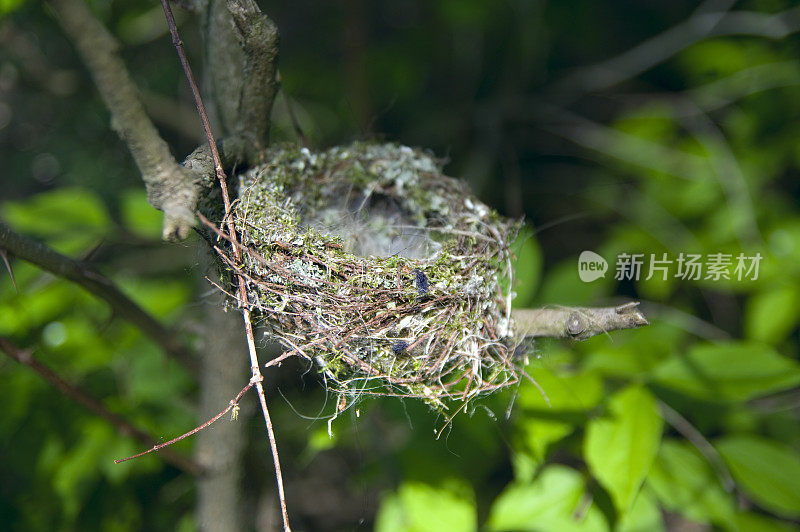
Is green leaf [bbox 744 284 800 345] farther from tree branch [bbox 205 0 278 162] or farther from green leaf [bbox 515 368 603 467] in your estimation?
tree branch [bbox 205 0 278 162]

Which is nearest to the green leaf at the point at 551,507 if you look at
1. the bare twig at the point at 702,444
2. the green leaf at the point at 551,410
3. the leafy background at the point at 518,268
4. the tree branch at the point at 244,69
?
the leafy background at the point at 518,268

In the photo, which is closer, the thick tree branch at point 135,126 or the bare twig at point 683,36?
the thick tree branch at point 135,126

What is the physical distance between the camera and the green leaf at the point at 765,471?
135cm

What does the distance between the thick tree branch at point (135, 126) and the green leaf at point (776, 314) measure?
1933 millimetres

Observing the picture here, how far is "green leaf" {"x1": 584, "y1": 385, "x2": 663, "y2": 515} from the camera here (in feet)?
3.72

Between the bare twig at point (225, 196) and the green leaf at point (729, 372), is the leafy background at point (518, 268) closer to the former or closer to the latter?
the green leaf at point (729, 372)

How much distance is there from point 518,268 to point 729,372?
0.59m

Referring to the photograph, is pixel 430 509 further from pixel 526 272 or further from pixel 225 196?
pixel 225 196

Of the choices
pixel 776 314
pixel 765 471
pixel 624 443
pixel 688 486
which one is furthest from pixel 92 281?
pixel 776 314

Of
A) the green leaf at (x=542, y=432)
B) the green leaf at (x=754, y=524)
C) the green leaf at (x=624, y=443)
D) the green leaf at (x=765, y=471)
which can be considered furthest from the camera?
the green leaf at (x=754, y=524)

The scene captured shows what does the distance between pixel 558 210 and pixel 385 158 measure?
1752 mm

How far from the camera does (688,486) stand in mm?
1390

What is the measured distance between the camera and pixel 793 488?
136 cm

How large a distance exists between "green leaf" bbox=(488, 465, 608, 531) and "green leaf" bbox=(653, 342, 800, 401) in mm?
351
